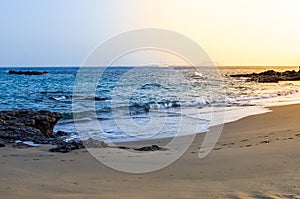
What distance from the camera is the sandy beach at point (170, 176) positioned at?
17.7 feet

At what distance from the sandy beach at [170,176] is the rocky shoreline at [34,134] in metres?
0.67

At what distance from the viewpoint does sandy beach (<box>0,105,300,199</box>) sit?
5.38 meters

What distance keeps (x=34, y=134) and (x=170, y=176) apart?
589 centimetres

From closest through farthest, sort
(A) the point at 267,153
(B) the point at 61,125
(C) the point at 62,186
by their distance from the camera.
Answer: (C) the point at 62,186 → (A) the point at 267,153 → (B) the point at 61,125

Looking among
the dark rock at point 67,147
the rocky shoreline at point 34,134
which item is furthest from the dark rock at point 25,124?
the dark rock at point 67,147

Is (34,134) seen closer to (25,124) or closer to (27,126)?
(27,126)

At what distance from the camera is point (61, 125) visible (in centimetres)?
1523

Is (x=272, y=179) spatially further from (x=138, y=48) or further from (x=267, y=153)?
(x=138, y=48)

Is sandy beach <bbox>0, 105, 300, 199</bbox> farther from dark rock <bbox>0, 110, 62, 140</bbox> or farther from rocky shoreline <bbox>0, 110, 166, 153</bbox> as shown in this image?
dark rock <bbox>0, 110, 62, 140</bbox>

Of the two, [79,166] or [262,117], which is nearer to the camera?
[79,166]

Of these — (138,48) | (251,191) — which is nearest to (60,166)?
(138,48)

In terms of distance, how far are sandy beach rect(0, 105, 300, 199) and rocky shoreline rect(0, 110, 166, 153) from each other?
67 cm

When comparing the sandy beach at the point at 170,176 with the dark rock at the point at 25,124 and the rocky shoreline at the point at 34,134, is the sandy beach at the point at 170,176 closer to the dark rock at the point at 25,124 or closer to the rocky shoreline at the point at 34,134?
the rocky shoreline at the point at 34,134

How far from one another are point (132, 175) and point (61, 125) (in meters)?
9.24
